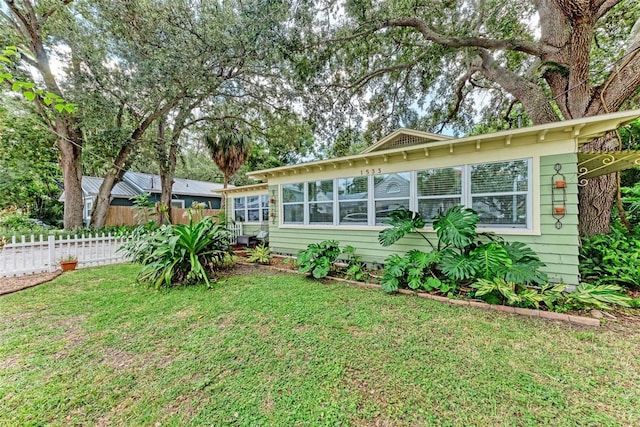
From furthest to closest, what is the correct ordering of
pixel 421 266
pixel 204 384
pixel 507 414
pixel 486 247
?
pixel 421 266
pixel 486 247
pixel 204 384
pixel 507 414

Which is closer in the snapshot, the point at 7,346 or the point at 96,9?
the point at 7,346

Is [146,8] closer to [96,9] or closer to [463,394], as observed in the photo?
[96,9]

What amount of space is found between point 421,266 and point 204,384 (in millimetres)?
3409

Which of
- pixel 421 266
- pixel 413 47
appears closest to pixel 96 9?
pixel 413 47

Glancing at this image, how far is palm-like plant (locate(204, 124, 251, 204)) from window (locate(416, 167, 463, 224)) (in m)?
9.71

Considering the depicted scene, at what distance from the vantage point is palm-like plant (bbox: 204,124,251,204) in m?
11.8

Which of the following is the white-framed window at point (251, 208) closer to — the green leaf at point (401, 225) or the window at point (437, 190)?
the green leaf at point (401, 225)

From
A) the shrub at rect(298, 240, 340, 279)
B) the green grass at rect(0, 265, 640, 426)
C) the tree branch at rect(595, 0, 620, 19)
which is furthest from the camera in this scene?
the shrub at rect(298, 240, 340, 279)

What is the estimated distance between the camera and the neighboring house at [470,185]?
3.80 metres

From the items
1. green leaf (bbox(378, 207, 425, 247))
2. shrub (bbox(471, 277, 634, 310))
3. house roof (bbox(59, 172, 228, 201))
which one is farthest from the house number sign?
house roof (bbox(59, 172, 228, 201))

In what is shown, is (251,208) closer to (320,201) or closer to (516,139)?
(320,201)

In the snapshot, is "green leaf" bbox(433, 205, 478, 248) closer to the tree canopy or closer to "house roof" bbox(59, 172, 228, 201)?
the tree canopy

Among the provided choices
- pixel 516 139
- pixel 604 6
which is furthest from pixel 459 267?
pixel 604 6

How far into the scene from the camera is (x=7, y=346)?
2521 mm
